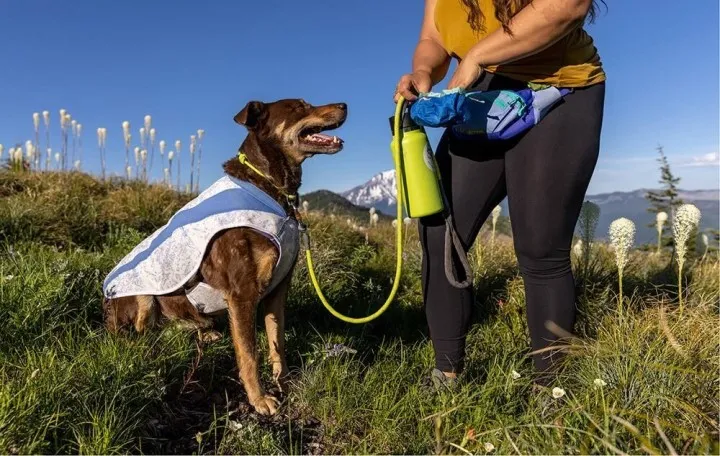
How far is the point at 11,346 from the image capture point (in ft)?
9.97

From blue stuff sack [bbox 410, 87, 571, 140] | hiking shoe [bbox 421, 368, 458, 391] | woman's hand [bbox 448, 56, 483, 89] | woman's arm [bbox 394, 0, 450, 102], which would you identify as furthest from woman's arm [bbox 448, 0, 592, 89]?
hiking shoe [bbox 421, 368, 458, 391]

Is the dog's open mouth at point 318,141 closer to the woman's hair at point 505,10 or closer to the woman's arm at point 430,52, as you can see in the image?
the woman's arm at point 430,52

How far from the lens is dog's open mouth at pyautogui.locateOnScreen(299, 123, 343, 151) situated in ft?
12.5

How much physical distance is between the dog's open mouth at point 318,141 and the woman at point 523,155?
3.02 ft

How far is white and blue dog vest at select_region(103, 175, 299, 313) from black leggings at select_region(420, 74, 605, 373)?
928mm

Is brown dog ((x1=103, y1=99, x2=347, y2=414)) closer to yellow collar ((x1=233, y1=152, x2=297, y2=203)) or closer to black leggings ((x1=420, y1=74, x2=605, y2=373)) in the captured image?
yellow collar ((x1=233, y1=152, x2=297, y2=203))

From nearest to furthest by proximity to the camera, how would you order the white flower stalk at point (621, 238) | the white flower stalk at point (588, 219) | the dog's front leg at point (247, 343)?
the dog's front leg at point (247, 343) → the white flower stalk at point (621, 238) → the white flower stalk at point (588, 219)

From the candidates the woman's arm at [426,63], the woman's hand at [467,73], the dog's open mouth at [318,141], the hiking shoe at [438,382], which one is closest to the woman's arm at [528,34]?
the woman's hand at [467,73]

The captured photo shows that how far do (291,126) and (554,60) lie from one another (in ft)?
6.09

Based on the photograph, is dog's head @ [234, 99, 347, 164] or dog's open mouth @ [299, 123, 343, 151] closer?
dog's head @ [234, 99, 347, 164]

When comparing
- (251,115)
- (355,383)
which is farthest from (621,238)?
(251,115)

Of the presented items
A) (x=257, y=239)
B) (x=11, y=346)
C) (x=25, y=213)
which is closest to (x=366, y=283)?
(x=257, y=239)

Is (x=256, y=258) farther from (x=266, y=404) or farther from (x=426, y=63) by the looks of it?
(x=426, y=63)

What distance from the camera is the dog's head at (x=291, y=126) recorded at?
3.70 m
